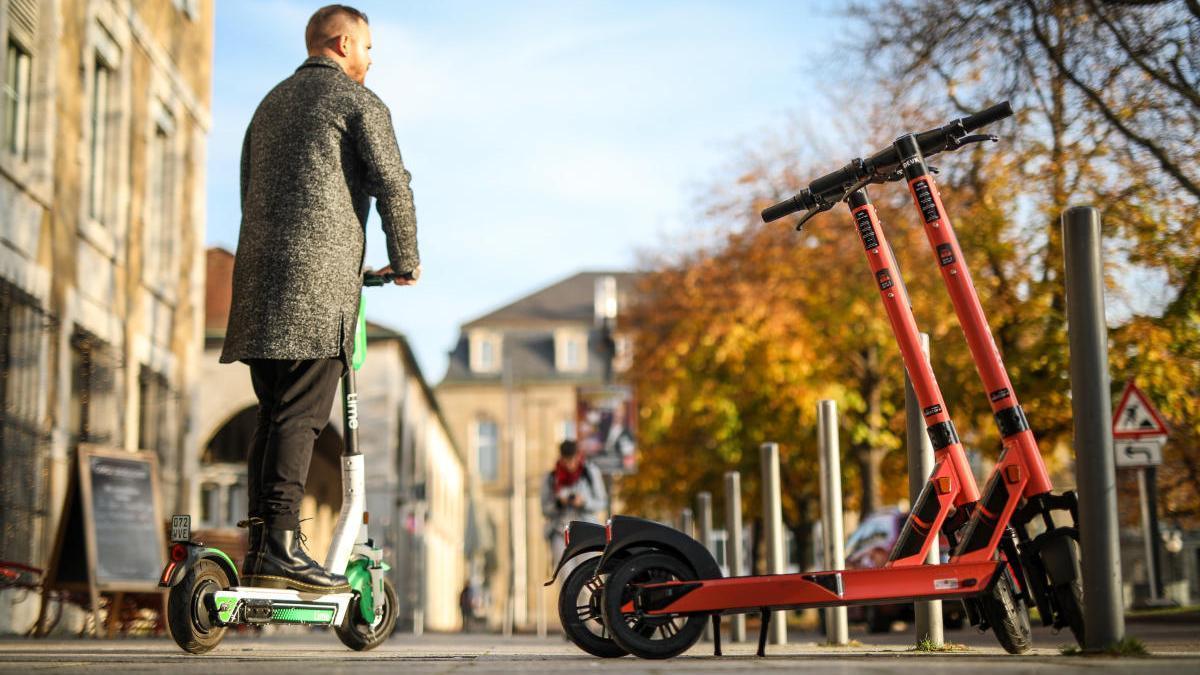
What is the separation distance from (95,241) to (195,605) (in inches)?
476

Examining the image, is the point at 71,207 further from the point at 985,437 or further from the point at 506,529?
the point at 506,529

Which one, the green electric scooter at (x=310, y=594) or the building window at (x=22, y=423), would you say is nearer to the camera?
the green electric scooter at (x=310, y=594)

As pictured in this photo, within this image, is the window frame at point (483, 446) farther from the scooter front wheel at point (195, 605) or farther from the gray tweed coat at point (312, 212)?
the scooter front wheel at point (195, 605)

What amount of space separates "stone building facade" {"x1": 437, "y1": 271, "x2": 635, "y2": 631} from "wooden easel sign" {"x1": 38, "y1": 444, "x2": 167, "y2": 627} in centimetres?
6879

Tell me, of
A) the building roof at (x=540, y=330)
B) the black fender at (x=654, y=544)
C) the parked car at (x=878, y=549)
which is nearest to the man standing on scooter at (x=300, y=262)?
the black fender at (x=654, y=544)

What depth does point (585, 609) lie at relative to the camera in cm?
571

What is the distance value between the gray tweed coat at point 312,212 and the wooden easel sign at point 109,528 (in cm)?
695

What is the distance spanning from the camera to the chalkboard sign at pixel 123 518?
44.4 feet

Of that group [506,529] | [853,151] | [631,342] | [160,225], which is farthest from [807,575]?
[506,529]

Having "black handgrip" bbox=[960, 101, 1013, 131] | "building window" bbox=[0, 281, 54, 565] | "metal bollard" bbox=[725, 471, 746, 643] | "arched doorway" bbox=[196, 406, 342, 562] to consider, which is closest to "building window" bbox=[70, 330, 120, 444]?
"building window" bbox=[0, 281, 54, 565]

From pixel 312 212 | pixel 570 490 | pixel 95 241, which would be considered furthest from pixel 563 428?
pixel 312 212

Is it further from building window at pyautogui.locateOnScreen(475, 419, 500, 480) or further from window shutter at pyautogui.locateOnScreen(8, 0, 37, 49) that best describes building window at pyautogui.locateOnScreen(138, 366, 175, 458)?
building window at pyautogui.locateOnScreen(475, 419, 500, 480)

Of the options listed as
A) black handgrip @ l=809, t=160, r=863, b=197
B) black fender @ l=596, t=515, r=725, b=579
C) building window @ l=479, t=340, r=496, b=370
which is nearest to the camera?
black fender @ l=596, t=515, r=725, b=579

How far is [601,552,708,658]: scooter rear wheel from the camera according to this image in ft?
17.7
